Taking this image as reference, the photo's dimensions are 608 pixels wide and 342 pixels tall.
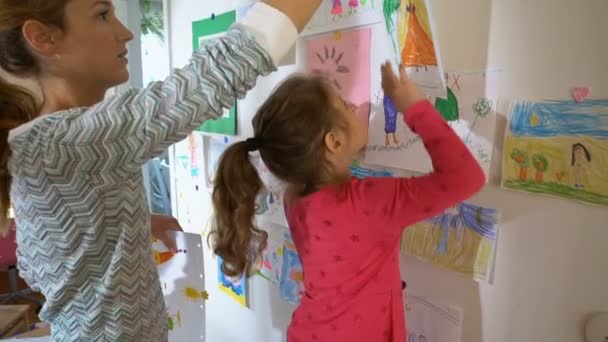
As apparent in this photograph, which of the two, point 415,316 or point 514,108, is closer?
point 514,108

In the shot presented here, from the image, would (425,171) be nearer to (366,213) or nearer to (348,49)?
(366,213)

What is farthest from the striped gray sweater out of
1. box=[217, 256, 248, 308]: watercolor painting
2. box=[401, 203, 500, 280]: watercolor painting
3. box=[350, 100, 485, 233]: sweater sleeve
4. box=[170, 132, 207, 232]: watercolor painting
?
box=[170, 132, 207, 232]: watercolor painting

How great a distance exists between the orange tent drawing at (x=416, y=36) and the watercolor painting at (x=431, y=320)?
0.47m

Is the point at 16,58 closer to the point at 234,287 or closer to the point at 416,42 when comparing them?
the point at 416,42

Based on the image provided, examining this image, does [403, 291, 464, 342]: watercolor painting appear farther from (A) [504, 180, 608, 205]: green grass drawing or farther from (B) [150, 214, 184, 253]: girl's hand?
(B) [150, 214, 184, 253]: girl's hand

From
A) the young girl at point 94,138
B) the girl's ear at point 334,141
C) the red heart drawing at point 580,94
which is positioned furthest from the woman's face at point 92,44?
the red heart drawing at point 580,94

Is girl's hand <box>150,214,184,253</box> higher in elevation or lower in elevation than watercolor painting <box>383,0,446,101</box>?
lower

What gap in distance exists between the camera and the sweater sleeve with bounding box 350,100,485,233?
2.13 ft

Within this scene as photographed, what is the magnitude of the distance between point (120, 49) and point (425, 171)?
58 cm

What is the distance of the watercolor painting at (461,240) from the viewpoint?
79 centimetres

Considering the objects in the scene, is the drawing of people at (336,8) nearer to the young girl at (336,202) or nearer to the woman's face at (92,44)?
the young girl at (336,202)

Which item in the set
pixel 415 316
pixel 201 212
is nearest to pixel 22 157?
pixel 415 316

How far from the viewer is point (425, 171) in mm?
843

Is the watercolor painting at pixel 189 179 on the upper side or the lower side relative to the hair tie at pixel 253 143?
lower
